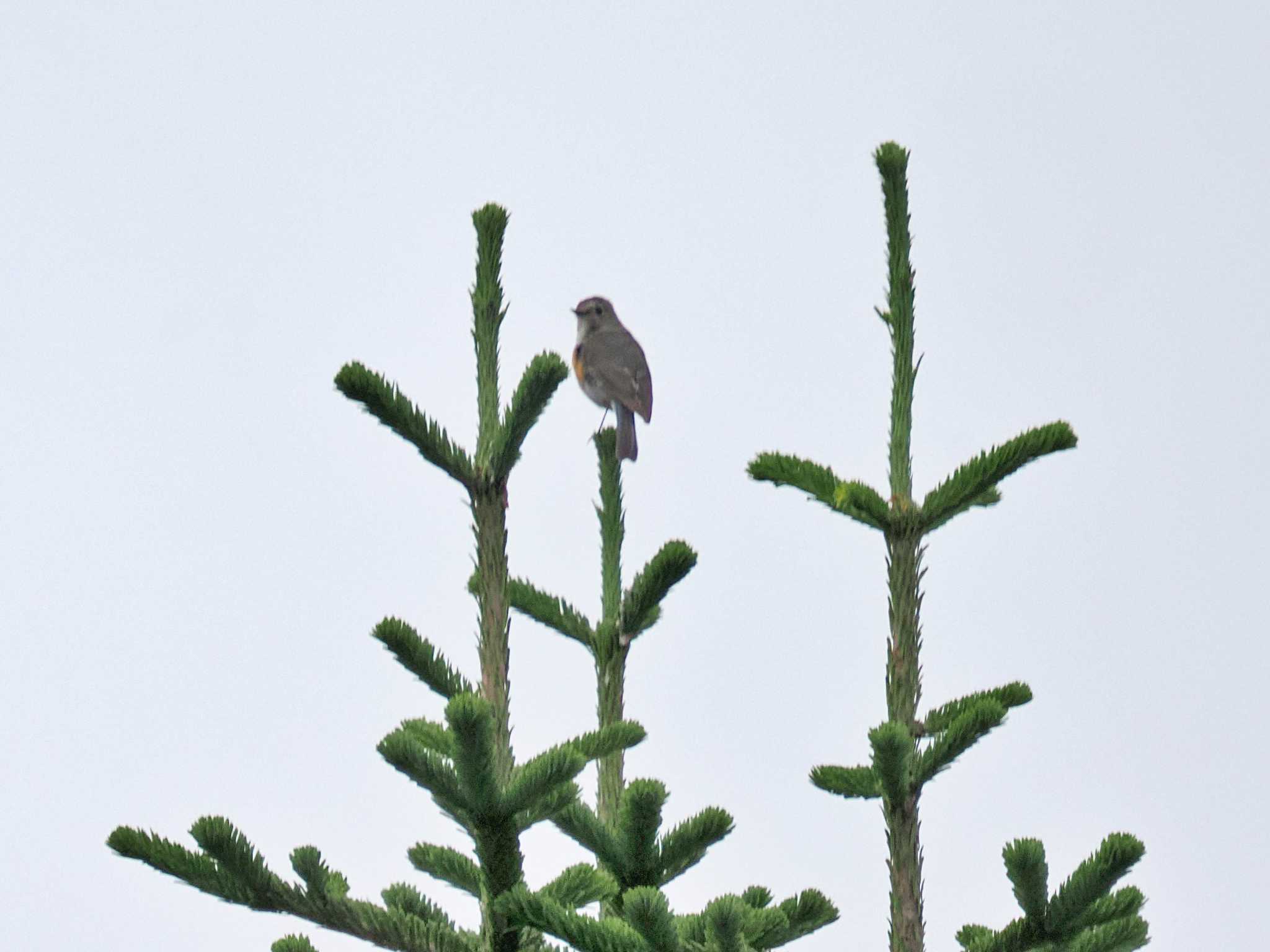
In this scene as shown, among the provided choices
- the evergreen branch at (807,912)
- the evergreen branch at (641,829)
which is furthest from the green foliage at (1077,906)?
the evergreen branch at (641,829)

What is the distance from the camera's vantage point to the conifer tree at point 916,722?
3.49 metres

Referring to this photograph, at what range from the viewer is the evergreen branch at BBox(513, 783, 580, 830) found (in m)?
3.25

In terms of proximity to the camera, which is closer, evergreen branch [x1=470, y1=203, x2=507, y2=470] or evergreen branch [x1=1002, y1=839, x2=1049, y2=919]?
evergreen branch [x1=1002, y1=839, x2=1049, y2=919]

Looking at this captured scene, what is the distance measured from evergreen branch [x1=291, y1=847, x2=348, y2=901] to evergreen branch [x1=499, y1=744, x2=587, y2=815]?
0.44m

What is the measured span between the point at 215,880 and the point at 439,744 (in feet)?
1.89

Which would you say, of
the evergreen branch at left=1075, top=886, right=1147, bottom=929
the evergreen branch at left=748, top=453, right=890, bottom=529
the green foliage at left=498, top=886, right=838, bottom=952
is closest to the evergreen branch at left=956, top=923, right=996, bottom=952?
the evergreen branch at left=1075, top=886, right=1147, bottom=929

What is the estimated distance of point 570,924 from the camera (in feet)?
10.1

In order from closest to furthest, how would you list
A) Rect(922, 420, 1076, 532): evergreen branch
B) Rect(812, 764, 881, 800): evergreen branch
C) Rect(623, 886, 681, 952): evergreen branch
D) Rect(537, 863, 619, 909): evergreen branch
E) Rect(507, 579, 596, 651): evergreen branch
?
Rect(623, 886, 681, 952): evergreen branch < Rect(537, 863, 619, 909): evergreen branch < Rect(812, 764, 881, 800): evergreen branch < Rect(922, 420, 1076, 532): evergreen branch < Rect(507, 579, 596, 651): evergreen branch

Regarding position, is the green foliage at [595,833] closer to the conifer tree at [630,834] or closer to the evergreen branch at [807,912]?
the conifer tree at [630,834]

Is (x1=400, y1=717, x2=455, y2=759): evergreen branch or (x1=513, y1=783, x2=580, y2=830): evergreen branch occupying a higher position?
(x1=400, y1=717, x2=455, y2=759): evergreen branch

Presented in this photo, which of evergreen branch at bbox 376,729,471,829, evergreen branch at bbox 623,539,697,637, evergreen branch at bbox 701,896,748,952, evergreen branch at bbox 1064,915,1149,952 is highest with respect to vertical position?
evergreen branch at bbox 623,539,697,637

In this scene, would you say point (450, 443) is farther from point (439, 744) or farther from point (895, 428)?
point (895, 428)

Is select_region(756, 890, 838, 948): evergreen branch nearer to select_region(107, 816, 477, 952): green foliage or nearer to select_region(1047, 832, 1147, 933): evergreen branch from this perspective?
select_region(1047, 832, 1147, 933): evergreen branch

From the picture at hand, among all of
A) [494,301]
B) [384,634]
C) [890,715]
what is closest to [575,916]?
[384,634]
